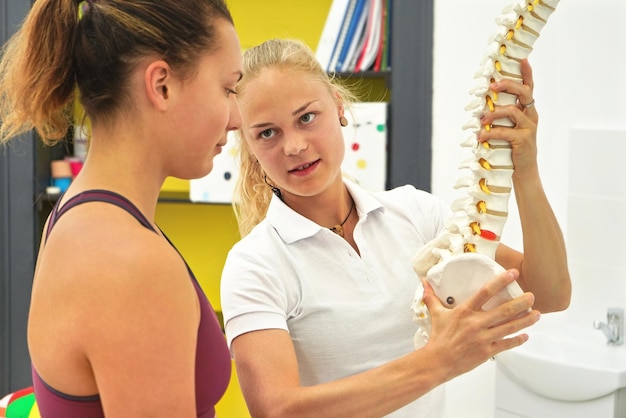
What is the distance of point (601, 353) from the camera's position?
2.37 m

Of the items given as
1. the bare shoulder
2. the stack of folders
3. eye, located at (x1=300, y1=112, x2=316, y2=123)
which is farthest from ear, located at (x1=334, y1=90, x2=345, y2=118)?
the stack of folders

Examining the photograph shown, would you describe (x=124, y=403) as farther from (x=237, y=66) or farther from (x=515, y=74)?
(x=515, y=74)

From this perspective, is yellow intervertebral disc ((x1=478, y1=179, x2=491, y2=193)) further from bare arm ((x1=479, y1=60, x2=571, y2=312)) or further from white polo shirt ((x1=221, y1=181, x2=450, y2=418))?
white polo shirt ((x1=221, y1=181, x2=450, y2=418))

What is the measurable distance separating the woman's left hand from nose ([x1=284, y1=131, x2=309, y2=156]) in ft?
1.08

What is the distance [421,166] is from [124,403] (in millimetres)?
2236

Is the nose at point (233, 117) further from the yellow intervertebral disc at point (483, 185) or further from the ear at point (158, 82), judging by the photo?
the yellow intervertebral disc at point (483, 185)

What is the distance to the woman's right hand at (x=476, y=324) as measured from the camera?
3.74ft

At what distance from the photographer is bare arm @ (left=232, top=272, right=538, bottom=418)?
45.4 inches

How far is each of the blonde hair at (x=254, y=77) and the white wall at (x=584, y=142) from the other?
1116 millimetres

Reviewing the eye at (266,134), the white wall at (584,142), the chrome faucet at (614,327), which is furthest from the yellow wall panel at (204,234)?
the eye at (266,134)

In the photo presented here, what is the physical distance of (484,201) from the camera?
1.23 metres

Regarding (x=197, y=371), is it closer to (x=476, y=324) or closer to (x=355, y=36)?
(x=476, y=324)

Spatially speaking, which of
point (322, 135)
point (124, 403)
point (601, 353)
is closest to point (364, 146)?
point (601, 353)

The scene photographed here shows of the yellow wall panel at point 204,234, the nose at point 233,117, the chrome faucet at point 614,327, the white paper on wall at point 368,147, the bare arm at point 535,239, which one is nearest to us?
the nose at point 233,117
